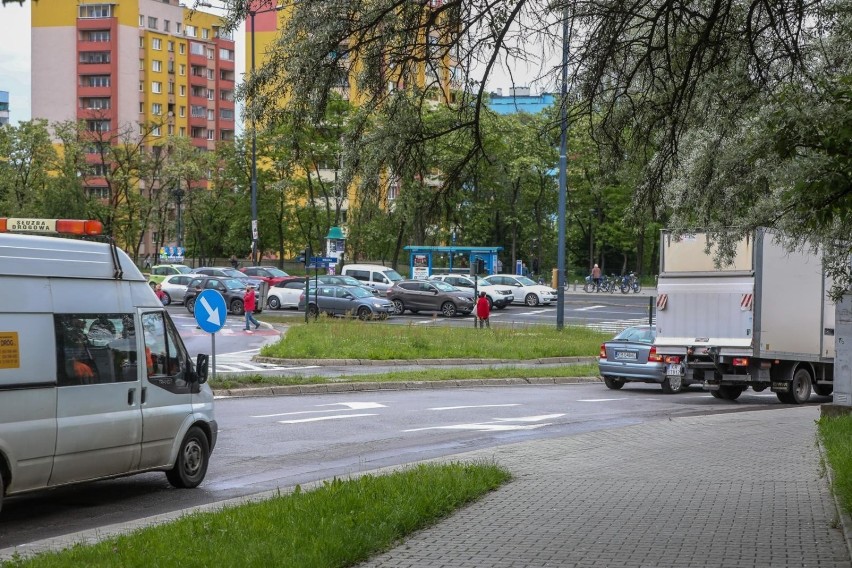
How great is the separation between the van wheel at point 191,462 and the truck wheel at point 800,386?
583 inches

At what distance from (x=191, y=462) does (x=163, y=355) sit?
3.78 ft

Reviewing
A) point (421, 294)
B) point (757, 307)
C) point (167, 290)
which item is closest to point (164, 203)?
point (167, 290)

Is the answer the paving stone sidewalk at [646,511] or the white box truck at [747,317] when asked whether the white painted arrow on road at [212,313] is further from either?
the paving stone sidewalk at [646,511]

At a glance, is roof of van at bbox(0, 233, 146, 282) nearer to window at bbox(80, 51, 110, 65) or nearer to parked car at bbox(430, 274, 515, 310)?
parked car at bbox(430, 274, 515, 310)

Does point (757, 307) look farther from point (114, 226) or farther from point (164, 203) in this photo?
point (164, 203)

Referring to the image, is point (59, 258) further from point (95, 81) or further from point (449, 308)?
point (95, 81)

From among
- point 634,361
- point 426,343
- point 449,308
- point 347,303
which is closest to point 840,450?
point 634,361

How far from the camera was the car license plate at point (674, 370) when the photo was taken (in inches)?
986

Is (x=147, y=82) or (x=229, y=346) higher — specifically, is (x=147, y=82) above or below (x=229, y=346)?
above

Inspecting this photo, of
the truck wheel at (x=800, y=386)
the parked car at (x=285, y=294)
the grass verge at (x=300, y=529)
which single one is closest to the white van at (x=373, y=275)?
the parked car at (x=285, y=294)

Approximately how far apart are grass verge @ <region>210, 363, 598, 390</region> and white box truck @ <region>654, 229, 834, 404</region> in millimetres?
4345

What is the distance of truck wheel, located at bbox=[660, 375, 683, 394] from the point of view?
25812 mm

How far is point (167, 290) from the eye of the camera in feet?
191

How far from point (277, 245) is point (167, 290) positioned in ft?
127
